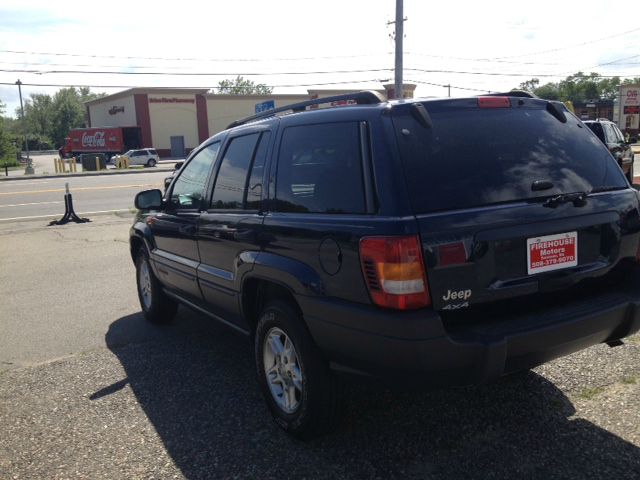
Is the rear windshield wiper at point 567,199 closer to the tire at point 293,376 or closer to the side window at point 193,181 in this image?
the tire at point 293,376

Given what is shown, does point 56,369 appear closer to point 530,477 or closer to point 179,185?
point 179,185

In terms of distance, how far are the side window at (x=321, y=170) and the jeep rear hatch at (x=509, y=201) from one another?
0.93 ft

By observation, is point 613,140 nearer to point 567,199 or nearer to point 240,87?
point 567,199

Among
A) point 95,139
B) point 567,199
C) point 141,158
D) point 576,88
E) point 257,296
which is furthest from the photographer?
point 576,88

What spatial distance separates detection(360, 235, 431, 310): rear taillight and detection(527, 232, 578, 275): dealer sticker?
64 centimetres

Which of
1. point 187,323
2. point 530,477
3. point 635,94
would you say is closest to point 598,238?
point 530,477

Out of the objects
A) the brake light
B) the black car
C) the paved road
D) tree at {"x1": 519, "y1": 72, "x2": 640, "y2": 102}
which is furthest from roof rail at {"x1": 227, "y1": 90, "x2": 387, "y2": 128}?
tree at {"x1": 519, "y1": 72, "x2": 640, "y2": 102}

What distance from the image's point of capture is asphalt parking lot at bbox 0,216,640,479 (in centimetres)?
316

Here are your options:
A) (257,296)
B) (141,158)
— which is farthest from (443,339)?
(141,158)

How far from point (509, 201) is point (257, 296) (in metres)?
1.71

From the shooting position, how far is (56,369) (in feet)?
15.6

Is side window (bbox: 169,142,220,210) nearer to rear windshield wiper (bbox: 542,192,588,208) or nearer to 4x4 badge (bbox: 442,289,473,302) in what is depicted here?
4x4 badge (bbox: 442,289,473,302)

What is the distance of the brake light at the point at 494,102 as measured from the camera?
3303mm

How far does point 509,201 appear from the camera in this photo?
304 centimetres
